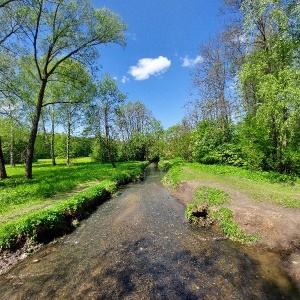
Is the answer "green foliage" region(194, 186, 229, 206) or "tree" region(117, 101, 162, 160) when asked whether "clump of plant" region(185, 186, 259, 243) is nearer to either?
"green foliage" region(194, 186, 229, 206)

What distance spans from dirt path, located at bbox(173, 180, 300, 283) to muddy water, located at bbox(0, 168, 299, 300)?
0.36 meters

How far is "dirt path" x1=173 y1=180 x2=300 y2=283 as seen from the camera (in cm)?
559

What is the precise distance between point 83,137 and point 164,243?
31.1m

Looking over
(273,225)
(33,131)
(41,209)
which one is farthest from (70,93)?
(273,225)

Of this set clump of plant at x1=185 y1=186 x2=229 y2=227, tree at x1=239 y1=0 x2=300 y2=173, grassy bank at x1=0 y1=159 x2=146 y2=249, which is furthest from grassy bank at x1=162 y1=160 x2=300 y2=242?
grassy bank at x1=0 y1=159 x2=146 y2=249

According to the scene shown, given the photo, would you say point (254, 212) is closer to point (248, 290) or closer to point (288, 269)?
point (288, 269)

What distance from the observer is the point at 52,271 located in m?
5.47

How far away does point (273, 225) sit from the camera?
256 inches

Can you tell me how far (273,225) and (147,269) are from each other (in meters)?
4.15

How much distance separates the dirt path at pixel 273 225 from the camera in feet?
18.3

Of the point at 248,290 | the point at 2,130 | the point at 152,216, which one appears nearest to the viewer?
the point at 248,290

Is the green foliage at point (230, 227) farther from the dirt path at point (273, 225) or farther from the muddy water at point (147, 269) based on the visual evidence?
the muddy water at point (147, 269)

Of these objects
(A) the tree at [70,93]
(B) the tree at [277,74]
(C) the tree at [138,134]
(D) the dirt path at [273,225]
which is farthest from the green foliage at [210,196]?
(C) the tree at [138,134]

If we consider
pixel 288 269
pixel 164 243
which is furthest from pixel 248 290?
pixel 164 243
